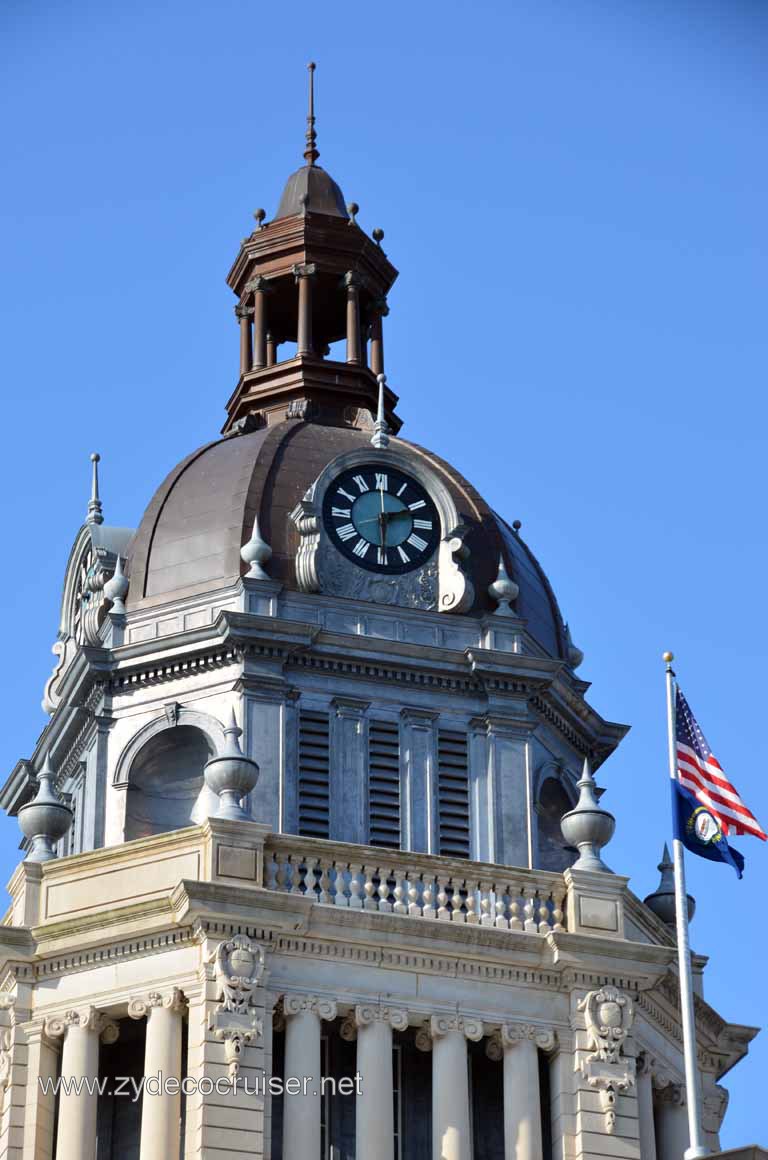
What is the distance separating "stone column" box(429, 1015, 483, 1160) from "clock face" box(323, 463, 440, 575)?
951 centimetres

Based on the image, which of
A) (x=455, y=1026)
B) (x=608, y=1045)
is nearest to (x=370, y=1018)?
(x=455, y=1026)

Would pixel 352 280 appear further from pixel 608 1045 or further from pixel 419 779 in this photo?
pixel 608 1045

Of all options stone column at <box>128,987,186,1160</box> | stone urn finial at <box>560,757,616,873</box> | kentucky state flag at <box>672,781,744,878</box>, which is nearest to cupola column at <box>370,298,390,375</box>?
stone urn finial at <box>560,757,616,873</box>

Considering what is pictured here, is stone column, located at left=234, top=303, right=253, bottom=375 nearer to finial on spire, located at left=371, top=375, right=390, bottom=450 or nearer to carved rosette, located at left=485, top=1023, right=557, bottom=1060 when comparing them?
finial on spire, located at left=371, top=375, right=390, bottom=450

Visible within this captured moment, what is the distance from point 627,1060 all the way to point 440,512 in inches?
447

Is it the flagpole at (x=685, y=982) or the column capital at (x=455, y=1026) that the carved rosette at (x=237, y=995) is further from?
the flagpole at (x=685, y=982)

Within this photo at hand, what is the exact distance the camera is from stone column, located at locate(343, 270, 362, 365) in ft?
209

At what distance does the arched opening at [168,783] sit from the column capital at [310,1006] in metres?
5.75

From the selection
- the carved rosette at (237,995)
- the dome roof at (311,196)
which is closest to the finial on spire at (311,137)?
the dome roof at (311,196)

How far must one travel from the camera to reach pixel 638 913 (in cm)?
5472

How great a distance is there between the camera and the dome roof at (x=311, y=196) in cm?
6519

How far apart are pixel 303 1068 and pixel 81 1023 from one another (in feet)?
11.4

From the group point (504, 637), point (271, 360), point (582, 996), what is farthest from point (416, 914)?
point (271, 360)

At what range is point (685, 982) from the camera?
49969mm
